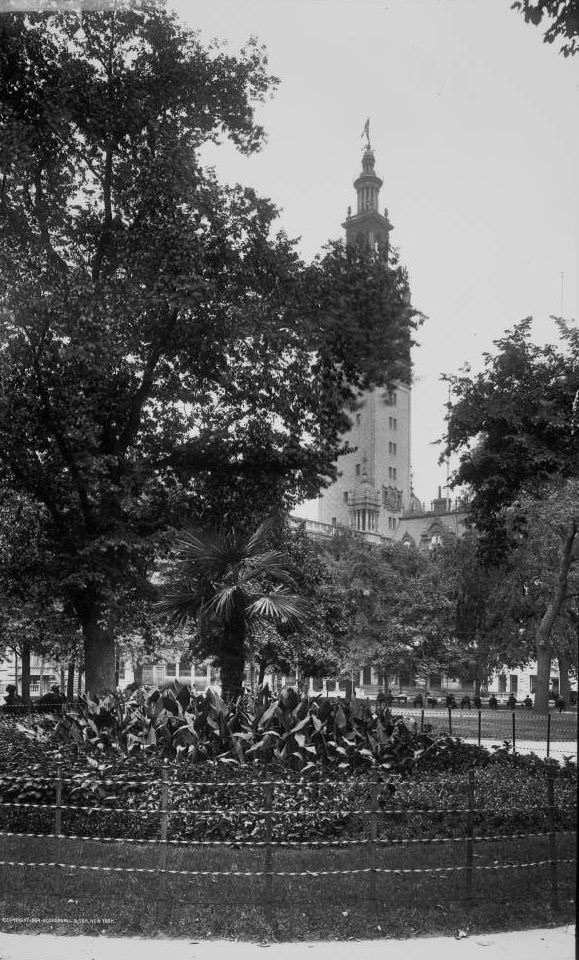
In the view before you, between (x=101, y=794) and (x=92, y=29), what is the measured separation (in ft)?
45.0

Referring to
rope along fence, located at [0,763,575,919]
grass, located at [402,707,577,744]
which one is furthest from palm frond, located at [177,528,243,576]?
grass, located at [402,707,577,744]

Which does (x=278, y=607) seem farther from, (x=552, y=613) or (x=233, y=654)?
(x=552, y=613)

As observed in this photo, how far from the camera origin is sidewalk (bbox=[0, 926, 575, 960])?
6.95m

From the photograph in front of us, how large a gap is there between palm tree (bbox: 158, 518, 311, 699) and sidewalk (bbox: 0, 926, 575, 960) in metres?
9.48

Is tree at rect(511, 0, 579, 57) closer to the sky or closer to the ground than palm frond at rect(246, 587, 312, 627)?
closer to the sky

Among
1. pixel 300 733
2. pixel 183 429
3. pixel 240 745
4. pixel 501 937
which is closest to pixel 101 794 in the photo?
pixel 240 745

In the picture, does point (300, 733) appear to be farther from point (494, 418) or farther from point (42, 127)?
point (42, 127)

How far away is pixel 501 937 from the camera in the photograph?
7391 millimetres

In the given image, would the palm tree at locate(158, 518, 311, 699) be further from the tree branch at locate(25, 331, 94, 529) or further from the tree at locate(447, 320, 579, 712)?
the tree at locate(447, 320, 579, 712)

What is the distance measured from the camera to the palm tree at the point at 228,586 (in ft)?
55.8

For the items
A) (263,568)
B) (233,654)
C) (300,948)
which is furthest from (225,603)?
(300,948)

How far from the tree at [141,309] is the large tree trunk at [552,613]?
13166 millimetres

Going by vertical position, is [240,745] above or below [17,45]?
below

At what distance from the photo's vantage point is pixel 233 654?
1772 centimetres
